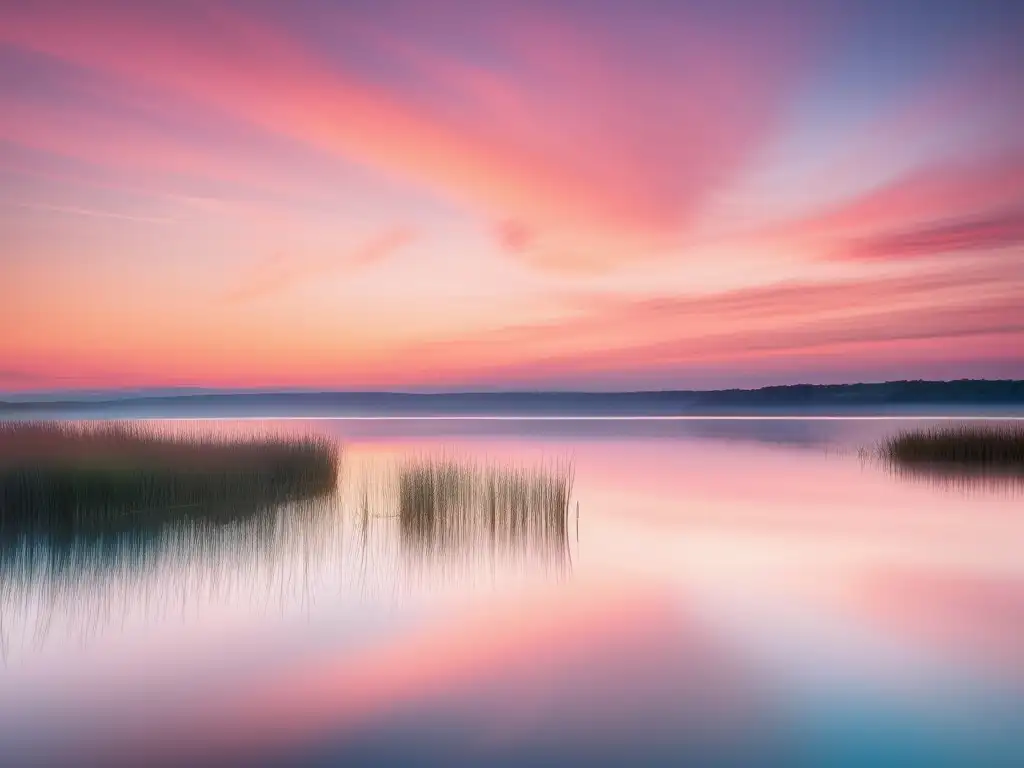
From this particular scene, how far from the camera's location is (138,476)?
1117 cm

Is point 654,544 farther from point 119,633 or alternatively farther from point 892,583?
point 119,633

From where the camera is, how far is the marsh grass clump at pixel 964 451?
1966 cm

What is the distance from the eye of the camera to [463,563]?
899cm

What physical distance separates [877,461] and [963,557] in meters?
13.2

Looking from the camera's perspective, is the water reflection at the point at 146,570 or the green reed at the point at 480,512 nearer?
the water reflection at the point at 146,570

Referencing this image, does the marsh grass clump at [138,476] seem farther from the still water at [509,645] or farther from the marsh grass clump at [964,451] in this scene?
the marsh grass clump at [964,451]

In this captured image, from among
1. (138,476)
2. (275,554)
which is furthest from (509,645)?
(138,476)

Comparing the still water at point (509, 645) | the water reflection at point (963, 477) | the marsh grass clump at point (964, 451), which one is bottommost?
the still water at point (509, 645)

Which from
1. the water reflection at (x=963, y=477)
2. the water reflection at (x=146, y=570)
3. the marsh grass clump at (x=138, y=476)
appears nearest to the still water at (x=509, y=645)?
the water reflection at (x=146, y=570)

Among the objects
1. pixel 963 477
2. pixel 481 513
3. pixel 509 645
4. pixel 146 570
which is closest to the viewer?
pixel 509 645

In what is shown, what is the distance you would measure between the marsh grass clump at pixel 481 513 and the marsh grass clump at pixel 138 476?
2.60m

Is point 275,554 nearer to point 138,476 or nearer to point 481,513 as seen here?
point 481,513

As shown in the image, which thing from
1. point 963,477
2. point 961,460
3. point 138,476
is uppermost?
A: point 138,476

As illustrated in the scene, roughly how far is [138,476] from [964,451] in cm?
2086
